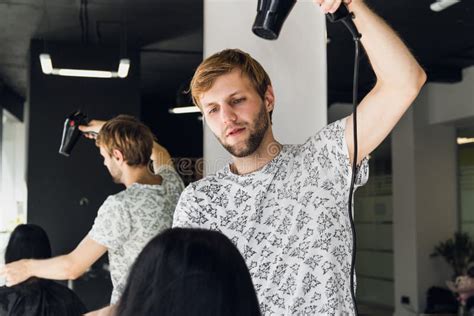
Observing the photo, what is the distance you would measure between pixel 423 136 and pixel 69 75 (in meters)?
4.18

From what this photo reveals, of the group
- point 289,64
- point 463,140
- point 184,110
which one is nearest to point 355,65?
point 289,64

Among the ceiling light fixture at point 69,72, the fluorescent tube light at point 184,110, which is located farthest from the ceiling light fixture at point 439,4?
the ceiling light fixture at point 69,72

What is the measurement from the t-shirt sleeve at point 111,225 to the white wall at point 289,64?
0.32m

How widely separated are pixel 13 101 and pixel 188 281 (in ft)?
5.18

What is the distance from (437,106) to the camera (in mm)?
5512

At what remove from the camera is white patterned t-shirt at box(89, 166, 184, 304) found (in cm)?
210

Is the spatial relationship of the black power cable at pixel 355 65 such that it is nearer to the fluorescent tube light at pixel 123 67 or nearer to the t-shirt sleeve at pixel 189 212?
Answer: the t-shirt sleeve at pixel 189 212

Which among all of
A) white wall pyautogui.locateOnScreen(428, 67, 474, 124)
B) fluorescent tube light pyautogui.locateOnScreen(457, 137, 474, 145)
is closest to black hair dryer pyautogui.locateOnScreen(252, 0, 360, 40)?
white wall pyautogui.locateOnScreen(428, 67, 474, 124)

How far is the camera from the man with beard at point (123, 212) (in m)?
2.11

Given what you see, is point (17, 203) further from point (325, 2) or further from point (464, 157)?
point (464, 157)

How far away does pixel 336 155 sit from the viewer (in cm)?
Result: 156

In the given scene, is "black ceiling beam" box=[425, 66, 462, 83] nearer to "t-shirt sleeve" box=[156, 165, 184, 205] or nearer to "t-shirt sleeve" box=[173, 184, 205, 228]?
"t-shirt sleeve" box=[156, 165, 184, 205]

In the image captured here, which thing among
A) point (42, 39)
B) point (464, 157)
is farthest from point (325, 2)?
point (464, 157)

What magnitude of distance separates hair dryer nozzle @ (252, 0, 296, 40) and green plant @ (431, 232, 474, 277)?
16.4 feet
